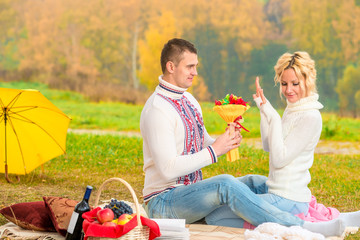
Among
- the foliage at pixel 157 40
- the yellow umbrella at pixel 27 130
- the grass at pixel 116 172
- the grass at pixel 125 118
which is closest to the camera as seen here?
the yellow umbrella at pixel 27 130

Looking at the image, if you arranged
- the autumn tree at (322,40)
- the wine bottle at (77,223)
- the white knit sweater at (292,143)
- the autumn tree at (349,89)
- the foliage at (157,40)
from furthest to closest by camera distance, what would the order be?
the foliage at (157,40), the autumn tree at (322,40), the autumn tree at (349,89), the white knit sweater at (292,143), the wine bottle at (77,223)

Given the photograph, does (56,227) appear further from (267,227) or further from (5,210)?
(267,227)

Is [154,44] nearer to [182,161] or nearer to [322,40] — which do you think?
[322,40]

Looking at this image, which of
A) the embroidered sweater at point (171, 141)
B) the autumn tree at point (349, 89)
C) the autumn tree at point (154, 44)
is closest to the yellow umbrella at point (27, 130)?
the embroidered sweater at point (171, 141)

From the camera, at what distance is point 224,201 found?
171 inches

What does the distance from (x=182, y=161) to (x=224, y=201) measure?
0.47m

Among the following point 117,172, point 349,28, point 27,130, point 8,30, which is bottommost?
point 117,172

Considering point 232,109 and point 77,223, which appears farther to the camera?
point 232,109

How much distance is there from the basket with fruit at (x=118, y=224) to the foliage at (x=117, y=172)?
6.84 feet

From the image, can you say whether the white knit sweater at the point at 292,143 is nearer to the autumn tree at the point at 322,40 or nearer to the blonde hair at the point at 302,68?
the blonde hair at the point at 302,68

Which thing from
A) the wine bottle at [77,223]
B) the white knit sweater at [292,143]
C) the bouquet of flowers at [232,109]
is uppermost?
the bouquet of flowers at [232,109]

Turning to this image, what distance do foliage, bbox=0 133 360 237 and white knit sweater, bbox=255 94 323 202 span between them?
220 cm

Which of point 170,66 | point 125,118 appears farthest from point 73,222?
point 125,118

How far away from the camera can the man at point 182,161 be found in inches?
169
